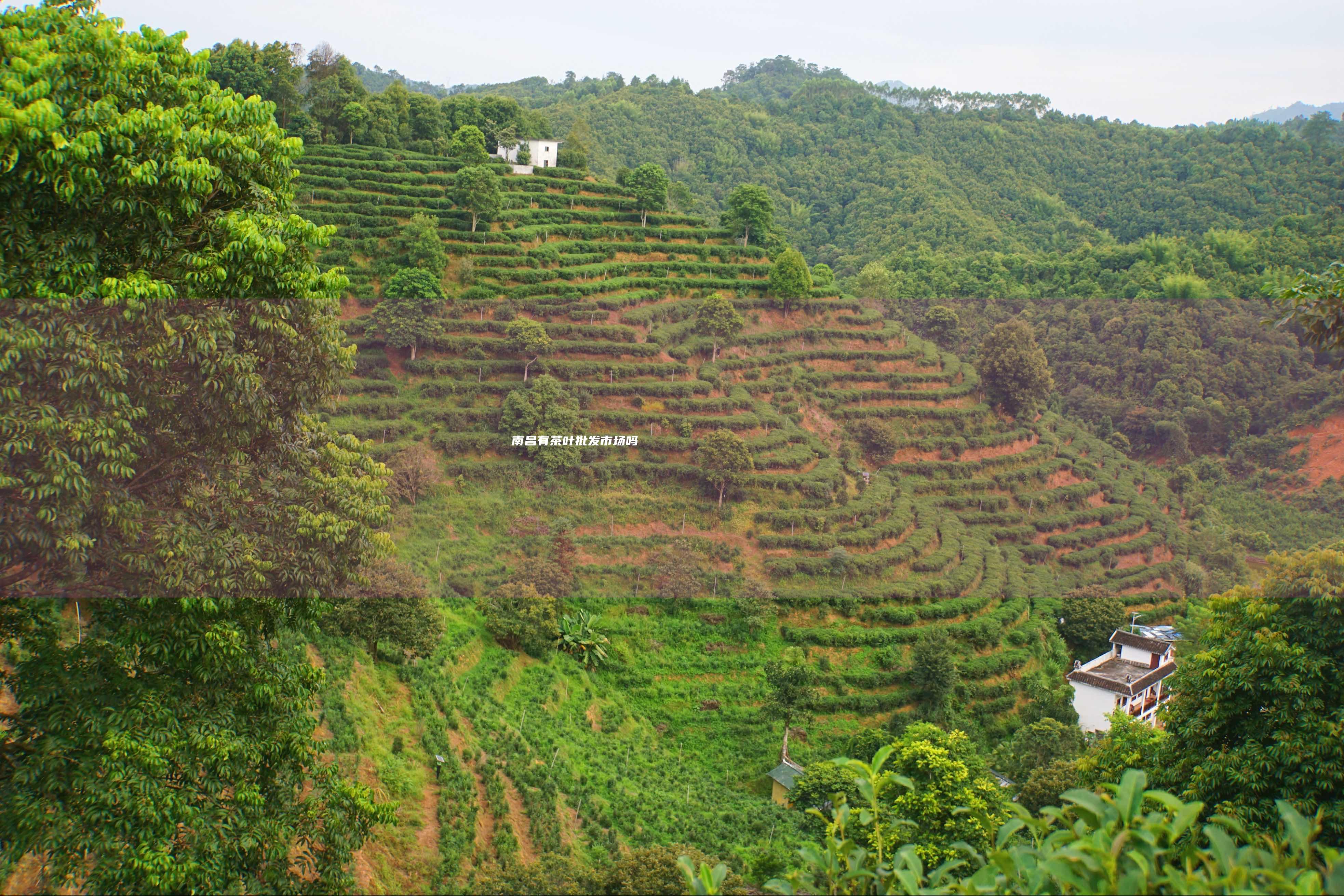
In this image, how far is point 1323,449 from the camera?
29844 mm

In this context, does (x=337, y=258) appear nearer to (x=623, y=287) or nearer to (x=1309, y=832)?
(x=623, y=287)

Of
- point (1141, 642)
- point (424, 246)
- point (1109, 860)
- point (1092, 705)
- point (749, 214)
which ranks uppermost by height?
point (749, 214)

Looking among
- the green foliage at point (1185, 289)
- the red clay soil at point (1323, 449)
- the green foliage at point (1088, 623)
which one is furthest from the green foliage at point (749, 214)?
the red clay soil at point (1323, 449)

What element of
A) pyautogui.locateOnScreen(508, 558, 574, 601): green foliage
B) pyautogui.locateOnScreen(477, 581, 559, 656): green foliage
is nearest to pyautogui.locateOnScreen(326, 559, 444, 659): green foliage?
pyautogui.locateOnScreen(477, 581, 559, 656): green foliage

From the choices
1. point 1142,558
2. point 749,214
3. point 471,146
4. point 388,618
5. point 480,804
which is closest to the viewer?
point 480,804

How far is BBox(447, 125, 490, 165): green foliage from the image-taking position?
29.4 m

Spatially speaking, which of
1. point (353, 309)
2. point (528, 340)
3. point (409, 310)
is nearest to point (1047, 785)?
point (528, 340)

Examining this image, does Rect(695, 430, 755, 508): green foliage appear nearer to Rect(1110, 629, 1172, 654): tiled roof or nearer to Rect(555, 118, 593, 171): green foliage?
Rect(1110, 629, 1172, 654): tiled roof

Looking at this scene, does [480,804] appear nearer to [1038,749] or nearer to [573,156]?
[1038,749]

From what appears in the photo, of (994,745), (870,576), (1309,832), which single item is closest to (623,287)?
(870,576)

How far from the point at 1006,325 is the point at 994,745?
46.6 feet

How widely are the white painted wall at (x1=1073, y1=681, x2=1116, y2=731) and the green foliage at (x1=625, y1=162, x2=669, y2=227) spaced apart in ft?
65.6

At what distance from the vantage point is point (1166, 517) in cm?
2752

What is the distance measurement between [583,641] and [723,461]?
596 cm
